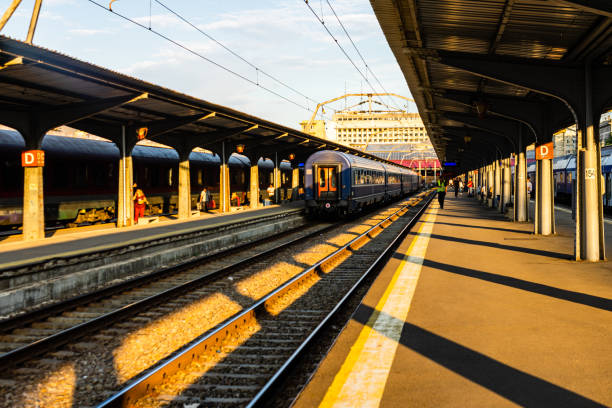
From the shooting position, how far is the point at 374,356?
16.1 ft

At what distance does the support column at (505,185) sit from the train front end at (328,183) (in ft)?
27.6

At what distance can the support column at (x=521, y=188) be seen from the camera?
18.8 meters

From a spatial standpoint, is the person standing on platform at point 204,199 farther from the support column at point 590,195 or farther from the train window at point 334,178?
the support column at point 590,195

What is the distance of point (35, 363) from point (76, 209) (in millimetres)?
14346

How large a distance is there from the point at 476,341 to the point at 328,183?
55.2 feet

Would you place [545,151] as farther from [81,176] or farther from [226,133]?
[81,176]

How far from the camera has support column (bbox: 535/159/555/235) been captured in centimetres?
1458

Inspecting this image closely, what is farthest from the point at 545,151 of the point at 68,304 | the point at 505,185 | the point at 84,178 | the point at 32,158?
the point at 84,178

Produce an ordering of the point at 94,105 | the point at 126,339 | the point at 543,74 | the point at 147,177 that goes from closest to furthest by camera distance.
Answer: the point at 126,339
the point at 543,74
the point at 94,105
the point at 147,177

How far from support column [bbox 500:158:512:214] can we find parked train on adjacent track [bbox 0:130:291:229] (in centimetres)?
1550

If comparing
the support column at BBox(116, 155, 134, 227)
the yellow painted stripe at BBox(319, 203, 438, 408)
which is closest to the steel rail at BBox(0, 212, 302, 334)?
the yellow painted stripe at BBox(319, 203, 438, 408)

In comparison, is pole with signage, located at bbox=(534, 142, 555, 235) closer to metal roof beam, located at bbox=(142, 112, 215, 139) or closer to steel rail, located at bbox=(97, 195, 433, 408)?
steel rail, located at bbox=(97, 195, 433, 408)

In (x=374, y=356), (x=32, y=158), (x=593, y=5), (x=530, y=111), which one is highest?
(x=593, y=5)

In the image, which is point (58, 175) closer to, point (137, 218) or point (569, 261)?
point (137, 218)
